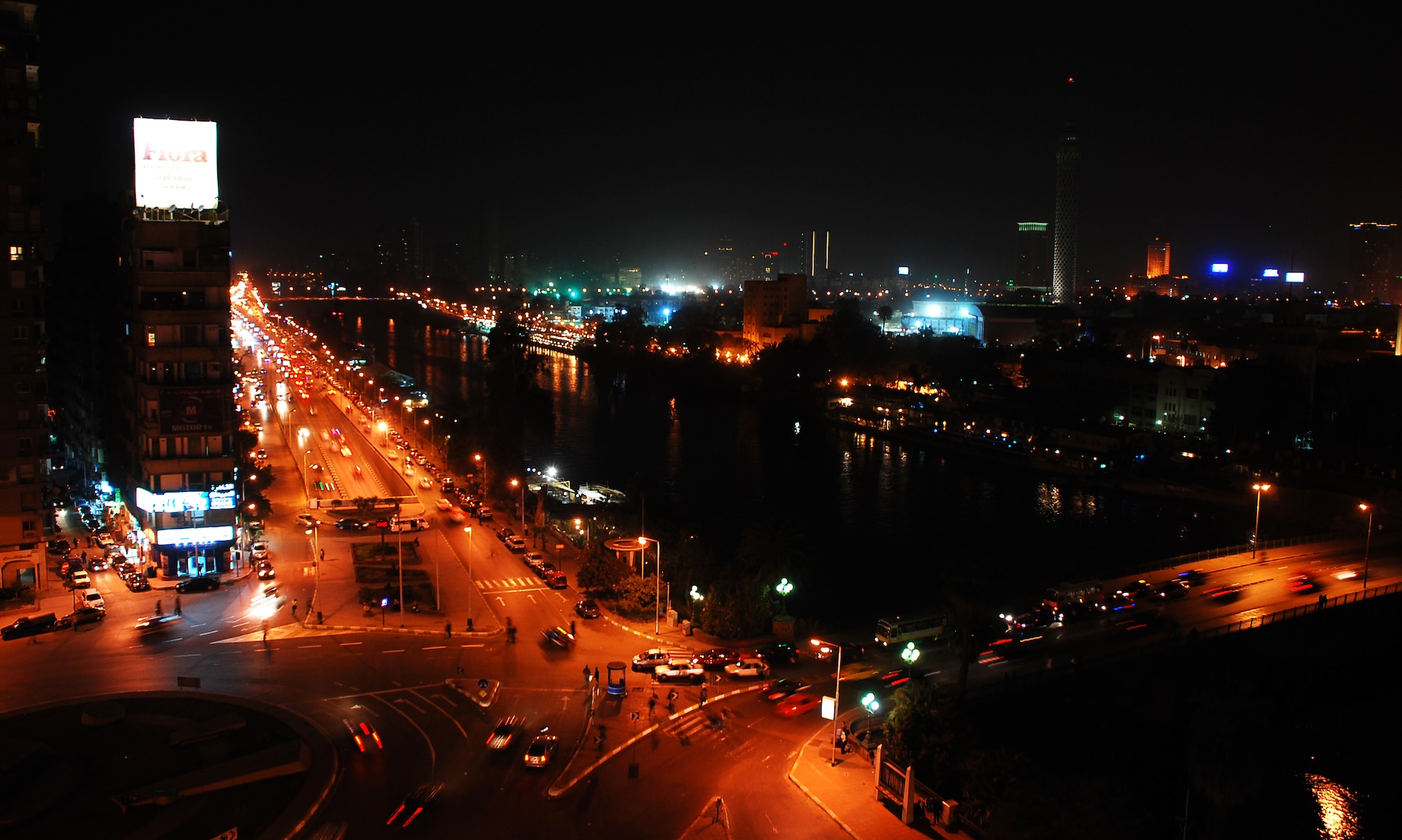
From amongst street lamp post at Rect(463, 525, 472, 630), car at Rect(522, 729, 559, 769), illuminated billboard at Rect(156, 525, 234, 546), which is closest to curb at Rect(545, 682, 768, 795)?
car at Rect(522, 729, 559, 769)

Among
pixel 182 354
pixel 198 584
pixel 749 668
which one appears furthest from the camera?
pixel 182 354

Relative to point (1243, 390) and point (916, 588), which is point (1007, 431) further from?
point (916, 588)

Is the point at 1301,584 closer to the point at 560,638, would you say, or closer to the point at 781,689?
the point at 781,689

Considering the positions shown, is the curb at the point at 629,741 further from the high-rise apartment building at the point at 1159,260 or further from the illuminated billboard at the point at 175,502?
the high-rise apartment building at the point at 1159,260

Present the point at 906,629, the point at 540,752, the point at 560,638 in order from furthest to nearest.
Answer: the point at 906,629 → the point at 560,638 → the point at 540,752

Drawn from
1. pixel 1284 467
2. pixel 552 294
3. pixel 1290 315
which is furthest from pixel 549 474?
pixel 552 294

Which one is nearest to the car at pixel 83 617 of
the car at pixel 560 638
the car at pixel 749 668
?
the car at pixel 560 638

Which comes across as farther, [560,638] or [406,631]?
[406,631]

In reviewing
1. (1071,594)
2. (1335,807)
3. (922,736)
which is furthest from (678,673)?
(1335,807)

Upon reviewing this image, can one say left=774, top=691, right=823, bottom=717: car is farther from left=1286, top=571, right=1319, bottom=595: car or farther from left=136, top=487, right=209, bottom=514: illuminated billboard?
left=136, top=487, right=209, bottom=514: illuminated billboard
